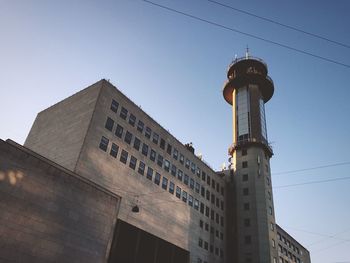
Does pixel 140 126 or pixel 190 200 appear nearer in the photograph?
pixel 140 126

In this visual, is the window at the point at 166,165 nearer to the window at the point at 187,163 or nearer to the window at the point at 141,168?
the window at the point at 141,168

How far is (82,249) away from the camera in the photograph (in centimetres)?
2670

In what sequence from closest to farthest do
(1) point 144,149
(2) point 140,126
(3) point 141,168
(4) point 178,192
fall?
(3) point 141,168 → (1) point 144,149 → (2) point 140,126 → (4) point 178,192

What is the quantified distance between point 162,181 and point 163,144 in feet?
21.3

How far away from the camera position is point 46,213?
2502 centimetres

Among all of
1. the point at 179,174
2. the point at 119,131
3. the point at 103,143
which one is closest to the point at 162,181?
the point at 179,174

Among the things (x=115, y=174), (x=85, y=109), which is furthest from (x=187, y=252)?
(x=85, y=109)

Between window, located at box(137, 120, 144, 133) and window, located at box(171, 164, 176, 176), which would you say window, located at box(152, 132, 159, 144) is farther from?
window, located at box(171, 164, 176, 176)

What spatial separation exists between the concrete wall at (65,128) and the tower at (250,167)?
37675 mm

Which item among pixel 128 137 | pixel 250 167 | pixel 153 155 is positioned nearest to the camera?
pixel 128 137

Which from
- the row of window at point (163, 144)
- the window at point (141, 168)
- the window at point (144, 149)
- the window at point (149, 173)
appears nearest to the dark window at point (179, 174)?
the row of window at point (163, 144)

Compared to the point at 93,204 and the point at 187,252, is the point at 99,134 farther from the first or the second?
the point at 187,252

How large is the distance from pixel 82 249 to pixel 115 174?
1597 centimetres

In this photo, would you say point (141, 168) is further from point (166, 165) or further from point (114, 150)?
point (166, 165)
